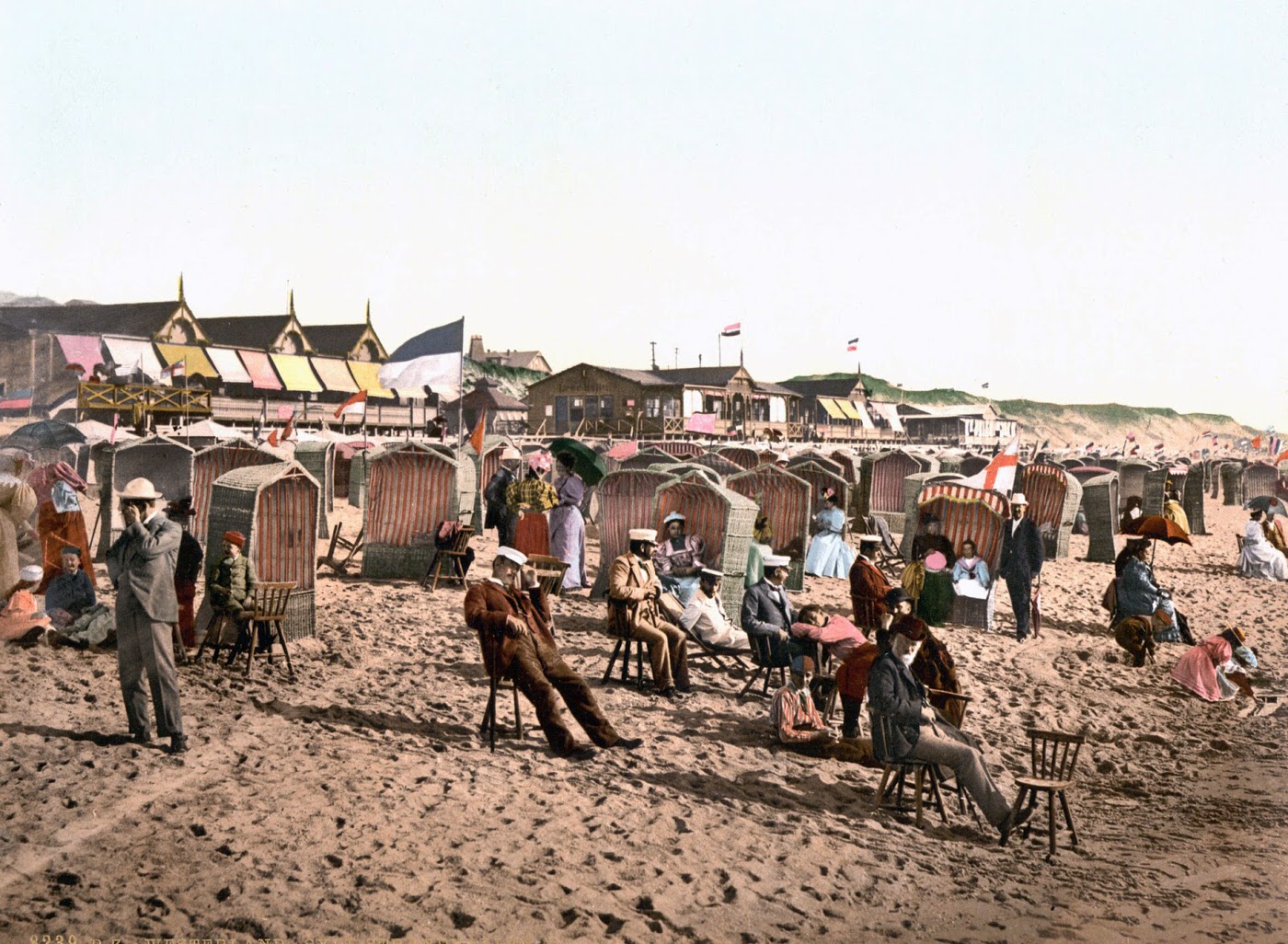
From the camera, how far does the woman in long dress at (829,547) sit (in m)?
16.0

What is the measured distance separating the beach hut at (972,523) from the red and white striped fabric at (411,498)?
21.5 feet

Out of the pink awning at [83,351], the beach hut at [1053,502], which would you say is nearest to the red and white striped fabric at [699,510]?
the pink awning at [83,351]

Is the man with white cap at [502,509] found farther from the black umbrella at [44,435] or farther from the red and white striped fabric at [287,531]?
the black umbrella at [44,435]

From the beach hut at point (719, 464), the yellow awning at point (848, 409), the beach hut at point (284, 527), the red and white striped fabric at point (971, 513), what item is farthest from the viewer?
the yellow awning at point (848, 409)

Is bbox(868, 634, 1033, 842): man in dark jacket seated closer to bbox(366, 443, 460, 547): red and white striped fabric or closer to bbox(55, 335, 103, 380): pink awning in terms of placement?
bbox(366, 443, 460, 547): red and white striped fabric

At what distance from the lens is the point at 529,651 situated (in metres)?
7.29

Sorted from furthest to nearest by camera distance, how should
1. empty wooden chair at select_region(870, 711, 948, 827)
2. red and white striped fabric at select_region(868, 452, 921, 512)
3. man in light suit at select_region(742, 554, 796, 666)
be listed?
red and white striped fabric at select_region(868, 452, 921, 512) < man in light suit at select_region(742, 554, 796, 666) < empty wooden chair at select_region(870, 711, 948, 827)

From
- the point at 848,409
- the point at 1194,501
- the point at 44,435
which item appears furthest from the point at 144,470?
the point at 848,409

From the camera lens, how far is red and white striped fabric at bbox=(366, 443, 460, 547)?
13.9 m

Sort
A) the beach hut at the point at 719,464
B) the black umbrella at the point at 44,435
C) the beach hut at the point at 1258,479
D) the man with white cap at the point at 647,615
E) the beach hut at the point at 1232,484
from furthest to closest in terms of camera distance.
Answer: the beach hut at the point at 1232,484 < the beach hut at the point at 1258,479 < the beach hut at the point at 719,464 < the black umbrella at the point at 44,435 < the man with white cap at the point at 647,615

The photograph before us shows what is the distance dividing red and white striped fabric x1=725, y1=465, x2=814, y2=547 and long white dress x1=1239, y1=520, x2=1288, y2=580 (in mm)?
8535

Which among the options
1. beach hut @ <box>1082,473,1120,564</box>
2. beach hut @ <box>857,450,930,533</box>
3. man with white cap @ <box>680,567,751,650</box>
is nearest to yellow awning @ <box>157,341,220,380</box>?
man with white cap @ <box>680,567,751,650</box>

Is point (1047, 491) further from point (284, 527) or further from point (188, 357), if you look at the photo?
point (188, 357)

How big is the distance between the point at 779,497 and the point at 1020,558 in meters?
3.97
